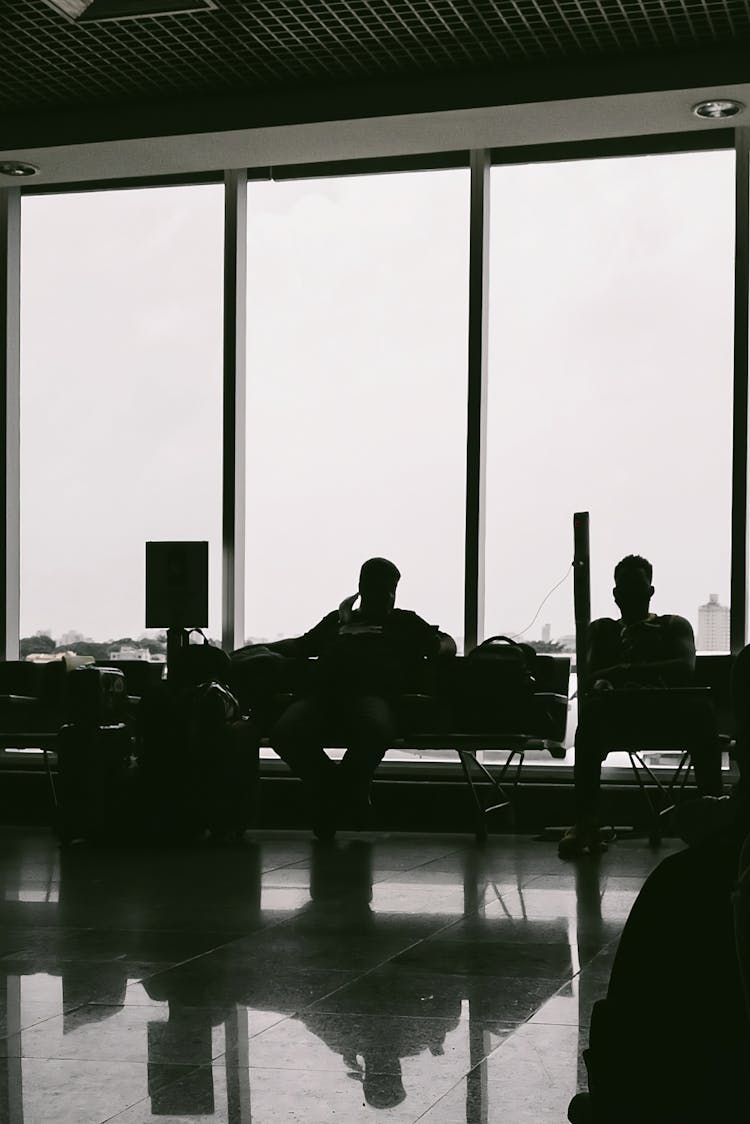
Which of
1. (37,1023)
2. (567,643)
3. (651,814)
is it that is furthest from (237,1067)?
(567,643)

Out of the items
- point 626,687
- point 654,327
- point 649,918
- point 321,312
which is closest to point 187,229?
point 321,312

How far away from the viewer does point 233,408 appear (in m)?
7.71

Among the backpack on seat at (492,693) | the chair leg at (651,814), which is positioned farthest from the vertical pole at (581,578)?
the chair leg at (651,814)

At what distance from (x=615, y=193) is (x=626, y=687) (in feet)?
9.15

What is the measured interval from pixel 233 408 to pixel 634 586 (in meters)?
2.62

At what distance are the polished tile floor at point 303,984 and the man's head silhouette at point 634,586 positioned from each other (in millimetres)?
1112

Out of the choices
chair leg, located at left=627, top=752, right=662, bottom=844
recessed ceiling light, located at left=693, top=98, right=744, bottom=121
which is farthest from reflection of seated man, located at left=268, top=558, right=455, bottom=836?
recessed ceiling light, located at left=693, top=98, right=744, bottom=121

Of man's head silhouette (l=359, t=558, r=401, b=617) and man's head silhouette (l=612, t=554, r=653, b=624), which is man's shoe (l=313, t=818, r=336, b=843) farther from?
man's head silhouette (l=612, t=554, r=653, b=624)

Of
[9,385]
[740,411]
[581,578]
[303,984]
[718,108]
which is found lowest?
[303,984]

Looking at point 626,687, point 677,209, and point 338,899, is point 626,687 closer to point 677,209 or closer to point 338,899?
point 338,899

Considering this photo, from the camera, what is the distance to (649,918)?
5.28 feet

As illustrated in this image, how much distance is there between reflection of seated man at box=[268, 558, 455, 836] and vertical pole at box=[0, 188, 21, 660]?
1.96 metres

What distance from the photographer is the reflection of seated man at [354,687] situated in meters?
6.25

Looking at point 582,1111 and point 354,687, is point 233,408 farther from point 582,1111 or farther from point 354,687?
point 582,1111
